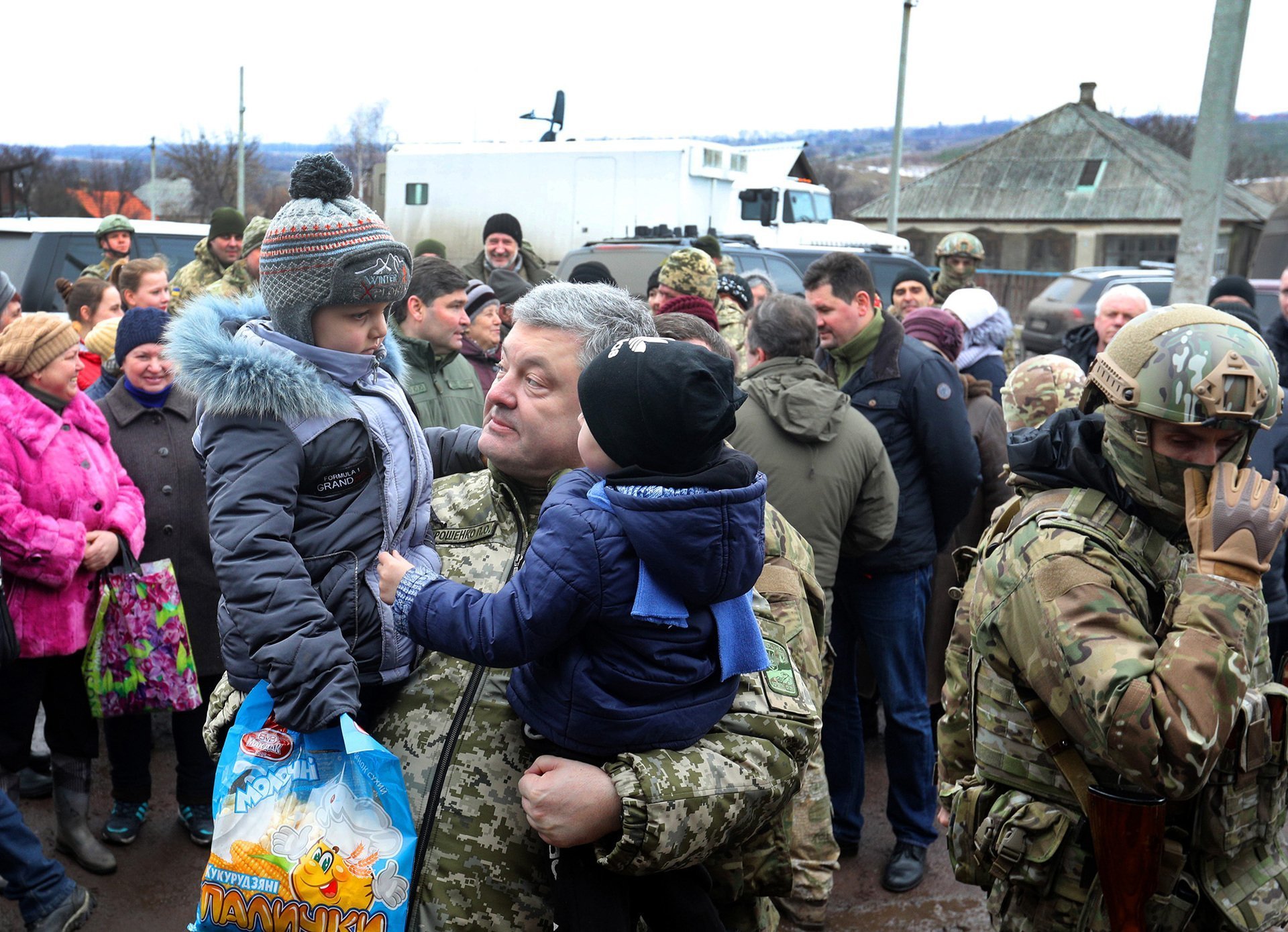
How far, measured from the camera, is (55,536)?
13.2ft

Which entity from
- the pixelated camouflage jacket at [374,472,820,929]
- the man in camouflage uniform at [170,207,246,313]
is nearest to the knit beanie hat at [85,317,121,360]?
the man in camouflage uniform at [170,207,246,313]

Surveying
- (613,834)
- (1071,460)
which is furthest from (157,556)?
(1071,460)

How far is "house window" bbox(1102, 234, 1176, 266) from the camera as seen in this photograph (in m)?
38.2

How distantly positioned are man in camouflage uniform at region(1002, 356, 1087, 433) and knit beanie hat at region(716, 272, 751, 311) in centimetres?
373

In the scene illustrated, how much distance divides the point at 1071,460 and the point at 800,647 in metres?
0.86

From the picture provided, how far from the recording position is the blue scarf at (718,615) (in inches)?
73.5

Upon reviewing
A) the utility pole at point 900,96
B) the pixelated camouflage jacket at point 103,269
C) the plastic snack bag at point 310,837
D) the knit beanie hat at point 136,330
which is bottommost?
the plastic snack bag at point 310,837

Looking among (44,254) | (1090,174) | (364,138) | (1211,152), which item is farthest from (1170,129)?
(44,254)

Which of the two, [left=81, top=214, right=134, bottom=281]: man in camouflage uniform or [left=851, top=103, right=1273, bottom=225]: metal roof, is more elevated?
[left=851, top=103, right=1273, bottom=225]: metal roof

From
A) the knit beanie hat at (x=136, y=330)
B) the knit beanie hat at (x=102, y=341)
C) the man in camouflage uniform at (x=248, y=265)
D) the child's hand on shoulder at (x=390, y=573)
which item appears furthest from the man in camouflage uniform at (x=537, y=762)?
the man in camouflage uniform at (x=248, y=265)

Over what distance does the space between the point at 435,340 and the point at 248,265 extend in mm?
2196

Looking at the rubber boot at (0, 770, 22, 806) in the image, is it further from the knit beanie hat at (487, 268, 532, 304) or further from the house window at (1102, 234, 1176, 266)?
the house window at (1102, 234, 1176, 266)

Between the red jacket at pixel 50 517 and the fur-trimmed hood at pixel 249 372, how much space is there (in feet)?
7.18

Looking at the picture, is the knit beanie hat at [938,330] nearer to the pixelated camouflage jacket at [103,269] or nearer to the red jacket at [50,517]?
the red jacket at [50,517]
